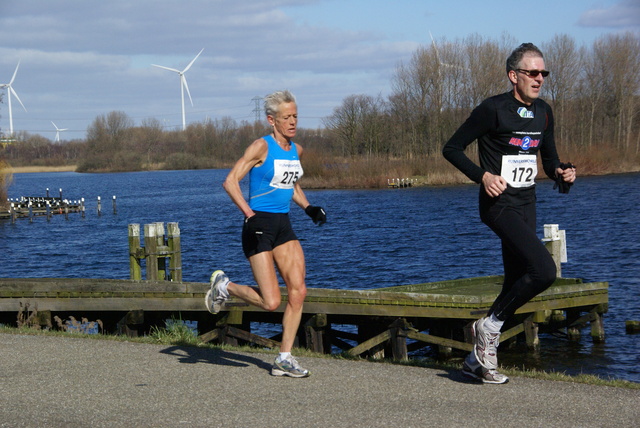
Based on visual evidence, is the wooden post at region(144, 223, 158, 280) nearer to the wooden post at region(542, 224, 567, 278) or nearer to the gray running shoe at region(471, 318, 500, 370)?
the wooden post at region(542, 224, 567, 278)

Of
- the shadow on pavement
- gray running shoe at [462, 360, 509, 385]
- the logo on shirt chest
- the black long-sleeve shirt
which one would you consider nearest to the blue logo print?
the black long-sleeve shirt


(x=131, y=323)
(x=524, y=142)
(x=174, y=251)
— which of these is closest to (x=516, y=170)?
(x=524, y=142)

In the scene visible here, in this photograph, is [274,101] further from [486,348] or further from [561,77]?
[561,77]

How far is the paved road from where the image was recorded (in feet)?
18.7

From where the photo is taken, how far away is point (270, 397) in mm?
6355

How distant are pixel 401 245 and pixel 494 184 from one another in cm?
3121

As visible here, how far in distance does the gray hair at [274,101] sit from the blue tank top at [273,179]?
0.68ft

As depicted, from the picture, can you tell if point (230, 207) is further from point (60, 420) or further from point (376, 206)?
point (60, 420)

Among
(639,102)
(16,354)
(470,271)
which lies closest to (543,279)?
(16,354)

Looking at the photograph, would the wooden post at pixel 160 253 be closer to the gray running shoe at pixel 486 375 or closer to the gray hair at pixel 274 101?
the gray hair at pixel 274 101

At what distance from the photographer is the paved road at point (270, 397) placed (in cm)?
569

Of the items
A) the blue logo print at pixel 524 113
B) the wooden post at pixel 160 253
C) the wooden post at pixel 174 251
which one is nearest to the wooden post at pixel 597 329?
the wooden post at pixel 174 251

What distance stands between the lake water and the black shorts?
8.54 meters

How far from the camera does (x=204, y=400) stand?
6.30m
